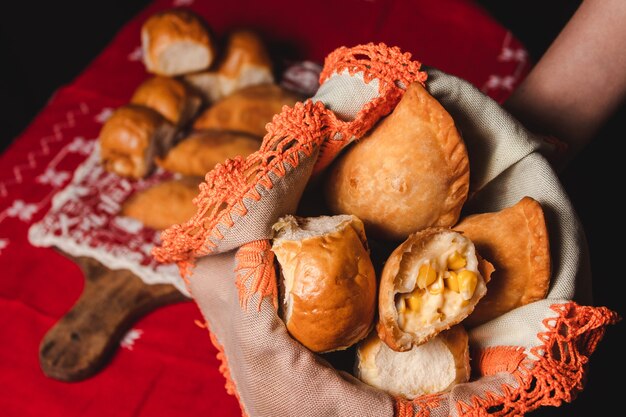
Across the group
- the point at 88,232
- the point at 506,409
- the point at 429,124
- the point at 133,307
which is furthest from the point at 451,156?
the point at 88,232

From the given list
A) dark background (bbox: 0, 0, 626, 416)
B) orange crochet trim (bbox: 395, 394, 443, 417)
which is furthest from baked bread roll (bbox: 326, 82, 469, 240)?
dark background (bbox: 0, 0, 626, 416)

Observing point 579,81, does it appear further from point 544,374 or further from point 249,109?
point 249,109

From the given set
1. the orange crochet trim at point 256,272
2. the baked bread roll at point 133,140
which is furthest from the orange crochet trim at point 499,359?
the baked bread roll at point 133,140

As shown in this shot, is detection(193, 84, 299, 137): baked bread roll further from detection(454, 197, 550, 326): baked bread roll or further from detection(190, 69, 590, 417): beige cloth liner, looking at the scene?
detection(454, 197, 550, 326): baked bread roll

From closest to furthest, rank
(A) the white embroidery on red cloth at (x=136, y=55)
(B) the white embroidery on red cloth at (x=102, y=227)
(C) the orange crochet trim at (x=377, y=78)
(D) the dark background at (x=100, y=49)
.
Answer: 1. (C) the orange crochet trim at (x=377, y=78)
2. (B) the white embroidery on red cloth at (x=102, y=227)
3. (A) the white embroidery on red cloth at (x=136, y=55)
4. (D) the dark background at (x=100, y=49)

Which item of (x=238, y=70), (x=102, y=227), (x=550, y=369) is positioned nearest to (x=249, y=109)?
(x=238, y=70)

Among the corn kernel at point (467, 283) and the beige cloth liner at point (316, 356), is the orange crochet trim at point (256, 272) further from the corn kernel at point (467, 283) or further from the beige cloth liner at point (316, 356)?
the corn kernel at point (467, 283)
